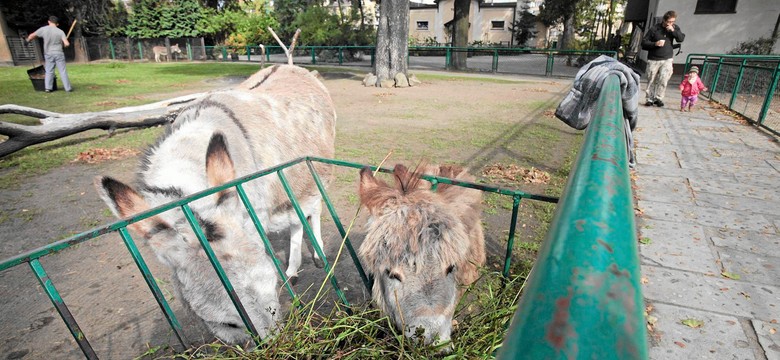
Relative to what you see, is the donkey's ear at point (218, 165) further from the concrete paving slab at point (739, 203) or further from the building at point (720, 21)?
the building at point (720, 21)

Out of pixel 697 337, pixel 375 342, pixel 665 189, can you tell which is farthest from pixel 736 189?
pixel 375 342

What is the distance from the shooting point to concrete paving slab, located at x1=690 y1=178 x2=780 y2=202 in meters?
4.87

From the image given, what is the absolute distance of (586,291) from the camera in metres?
0.44

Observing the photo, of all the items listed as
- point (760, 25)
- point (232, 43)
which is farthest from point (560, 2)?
point (232, 43)

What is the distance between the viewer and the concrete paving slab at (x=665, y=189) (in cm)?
487

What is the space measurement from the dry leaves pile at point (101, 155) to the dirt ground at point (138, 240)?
184 mm

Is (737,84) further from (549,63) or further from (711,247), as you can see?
(549,63)

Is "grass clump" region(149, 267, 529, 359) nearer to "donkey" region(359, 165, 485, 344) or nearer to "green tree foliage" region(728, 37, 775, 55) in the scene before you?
"donkey" region(359, 165, 485, 344)

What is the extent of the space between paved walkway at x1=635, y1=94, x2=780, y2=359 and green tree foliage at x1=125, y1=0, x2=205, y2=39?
43.0 m

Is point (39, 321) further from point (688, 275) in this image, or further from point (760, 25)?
point (760, 25)

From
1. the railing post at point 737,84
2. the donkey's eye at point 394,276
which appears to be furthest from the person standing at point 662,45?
the donkey's eye at point 394,276

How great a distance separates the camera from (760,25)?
18484mm

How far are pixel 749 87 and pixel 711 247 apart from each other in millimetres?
9543

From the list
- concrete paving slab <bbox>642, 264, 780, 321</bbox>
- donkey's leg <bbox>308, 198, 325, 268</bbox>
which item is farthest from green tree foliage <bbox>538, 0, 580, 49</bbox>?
donkey's leg <bbox>308, 198, 325, 268</bbox>
